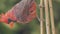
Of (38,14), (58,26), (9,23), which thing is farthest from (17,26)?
(58,26)

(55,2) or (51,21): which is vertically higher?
(55,2)

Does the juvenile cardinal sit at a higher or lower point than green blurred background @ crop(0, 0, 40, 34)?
higher

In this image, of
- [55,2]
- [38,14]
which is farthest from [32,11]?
[55,2]

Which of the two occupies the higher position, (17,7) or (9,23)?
(17,7)

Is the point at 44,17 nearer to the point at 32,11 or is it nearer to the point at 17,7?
the point at 32,11

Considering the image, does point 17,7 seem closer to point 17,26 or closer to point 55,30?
point 17,26

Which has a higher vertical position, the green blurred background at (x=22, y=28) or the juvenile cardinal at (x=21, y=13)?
the juvenile cardinal at (x=21, y=13)
